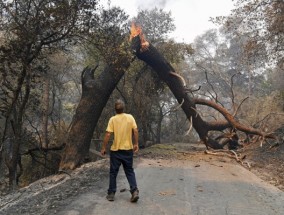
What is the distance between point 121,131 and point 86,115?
5444mm

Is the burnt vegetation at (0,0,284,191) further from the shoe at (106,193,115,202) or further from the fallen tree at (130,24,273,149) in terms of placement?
the shoe at (106,193,115,202)

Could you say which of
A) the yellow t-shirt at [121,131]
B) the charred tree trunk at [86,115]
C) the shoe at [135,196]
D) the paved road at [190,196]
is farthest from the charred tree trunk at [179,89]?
the shoe at [135,196]

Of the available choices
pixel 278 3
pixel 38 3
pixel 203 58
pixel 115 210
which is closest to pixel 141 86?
pixel 278 3

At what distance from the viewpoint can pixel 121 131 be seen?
6.54 m

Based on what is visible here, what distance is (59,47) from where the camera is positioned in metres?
11.8

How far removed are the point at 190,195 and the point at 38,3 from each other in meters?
7.57

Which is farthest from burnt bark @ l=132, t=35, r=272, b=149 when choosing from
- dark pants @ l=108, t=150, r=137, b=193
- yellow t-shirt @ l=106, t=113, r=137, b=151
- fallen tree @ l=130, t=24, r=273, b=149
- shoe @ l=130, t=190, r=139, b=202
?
shoe @ l=130, t=190, r=139, b=202

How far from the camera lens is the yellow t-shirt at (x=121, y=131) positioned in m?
6.51

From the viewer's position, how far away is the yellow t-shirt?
6.51 m

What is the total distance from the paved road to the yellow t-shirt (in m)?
1.02

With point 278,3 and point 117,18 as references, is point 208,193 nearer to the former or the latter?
point 117,18

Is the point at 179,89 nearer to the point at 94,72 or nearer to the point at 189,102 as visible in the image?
the point at 189,102

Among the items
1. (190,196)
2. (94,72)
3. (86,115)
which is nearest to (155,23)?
(94,72)

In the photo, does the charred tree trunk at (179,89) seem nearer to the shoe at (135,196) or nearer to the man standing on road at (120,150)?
the man standing on road at (120,150)
